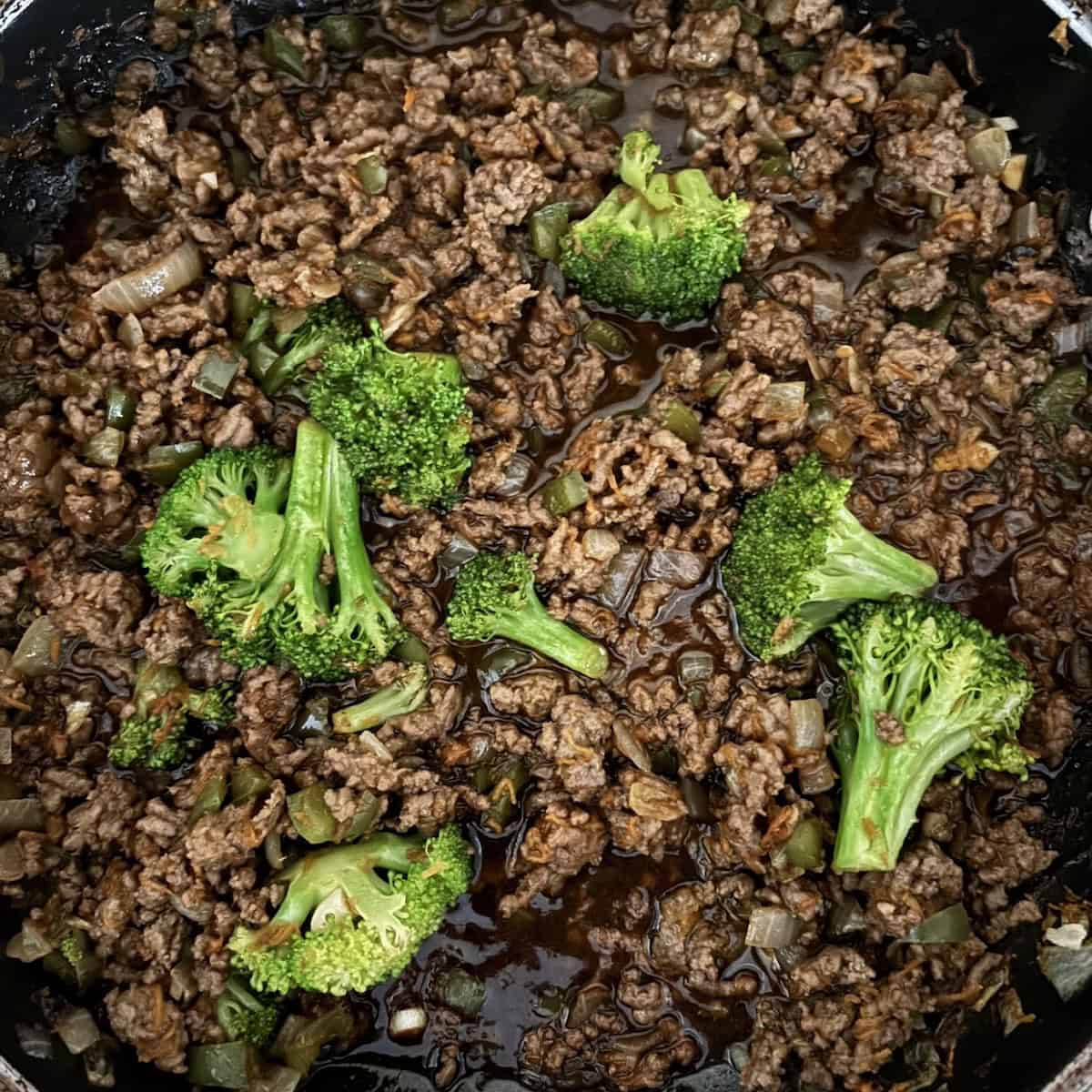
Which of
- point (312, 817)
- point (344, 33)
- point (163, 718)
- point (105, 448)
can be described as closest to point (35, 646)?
point (163, 718)

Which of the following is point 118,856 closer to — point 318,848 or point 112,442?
point 318,848

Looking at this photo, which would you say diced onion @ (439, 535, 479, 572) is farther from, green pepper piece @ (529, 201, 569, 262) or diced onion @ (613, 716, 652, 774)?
green pepper piece @ (529, 201, 569, 262)

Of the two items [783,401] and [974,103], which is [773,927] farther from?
[974,103]

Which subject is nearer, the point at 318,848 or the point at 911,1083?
the point at 911,1083

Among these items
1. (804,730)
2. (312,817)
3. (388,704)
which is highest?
(804,730)

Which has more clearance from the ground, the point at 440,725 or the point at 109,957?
the point at 440,725

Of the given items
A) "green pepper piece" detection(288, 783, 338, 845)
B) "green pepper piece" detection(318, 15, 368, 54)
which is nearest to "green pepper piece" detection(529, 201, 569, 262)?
"green pepper piece" detection(318, 15, 368, 54)

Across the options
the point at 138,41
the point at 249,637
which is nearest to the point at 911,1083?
the point at 249,637
